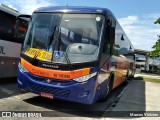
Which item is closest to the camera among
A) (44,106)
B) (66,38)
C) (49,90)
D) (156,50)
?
(49,90)

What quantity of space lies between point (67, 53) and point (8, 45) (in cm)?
405

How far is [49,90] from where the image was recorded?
8234 millimetres

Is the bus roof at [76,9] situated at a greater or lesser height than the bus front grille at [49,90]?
greater

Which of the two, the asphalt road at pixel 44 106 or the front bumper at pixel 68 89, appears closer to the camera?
the front bumper at pixel 68 89

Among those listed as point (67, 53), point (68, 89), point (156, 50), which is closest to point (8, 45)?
point (67, 53)

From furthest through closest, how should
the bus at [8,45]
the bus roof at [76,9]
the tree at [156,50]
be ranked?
the tree at [156,50], the bus at [8,45], the bus roof at [76,9]

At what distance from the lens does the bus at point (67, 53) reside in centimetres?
805

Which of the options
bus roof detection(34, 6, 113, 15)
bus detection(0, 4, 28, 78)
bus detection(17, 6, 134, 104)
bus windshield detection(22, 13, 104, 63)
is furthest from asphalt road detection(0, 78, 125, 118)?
bus roof detection(34, 6, 113, 15)

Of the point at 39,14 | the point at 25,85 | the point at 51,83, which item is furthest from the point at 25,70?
the point at 39,14

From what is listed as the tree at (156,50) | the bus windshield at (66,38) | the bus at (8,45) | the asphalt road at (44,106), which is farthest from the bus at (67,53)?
the tree at (156,50)

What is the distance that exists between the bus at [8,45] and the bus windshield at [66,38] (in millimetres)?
2518

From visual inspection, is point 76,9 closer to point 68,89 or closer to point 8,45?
point 68,89

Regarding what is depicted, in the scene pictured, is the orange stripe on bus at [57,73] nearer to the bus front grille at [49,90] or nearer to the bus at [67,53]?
the bus at [67,53]

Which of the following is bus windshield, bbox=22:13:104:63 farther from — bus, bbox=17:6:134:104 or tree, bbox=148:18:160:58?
tree, bbox=148:18:160:58
